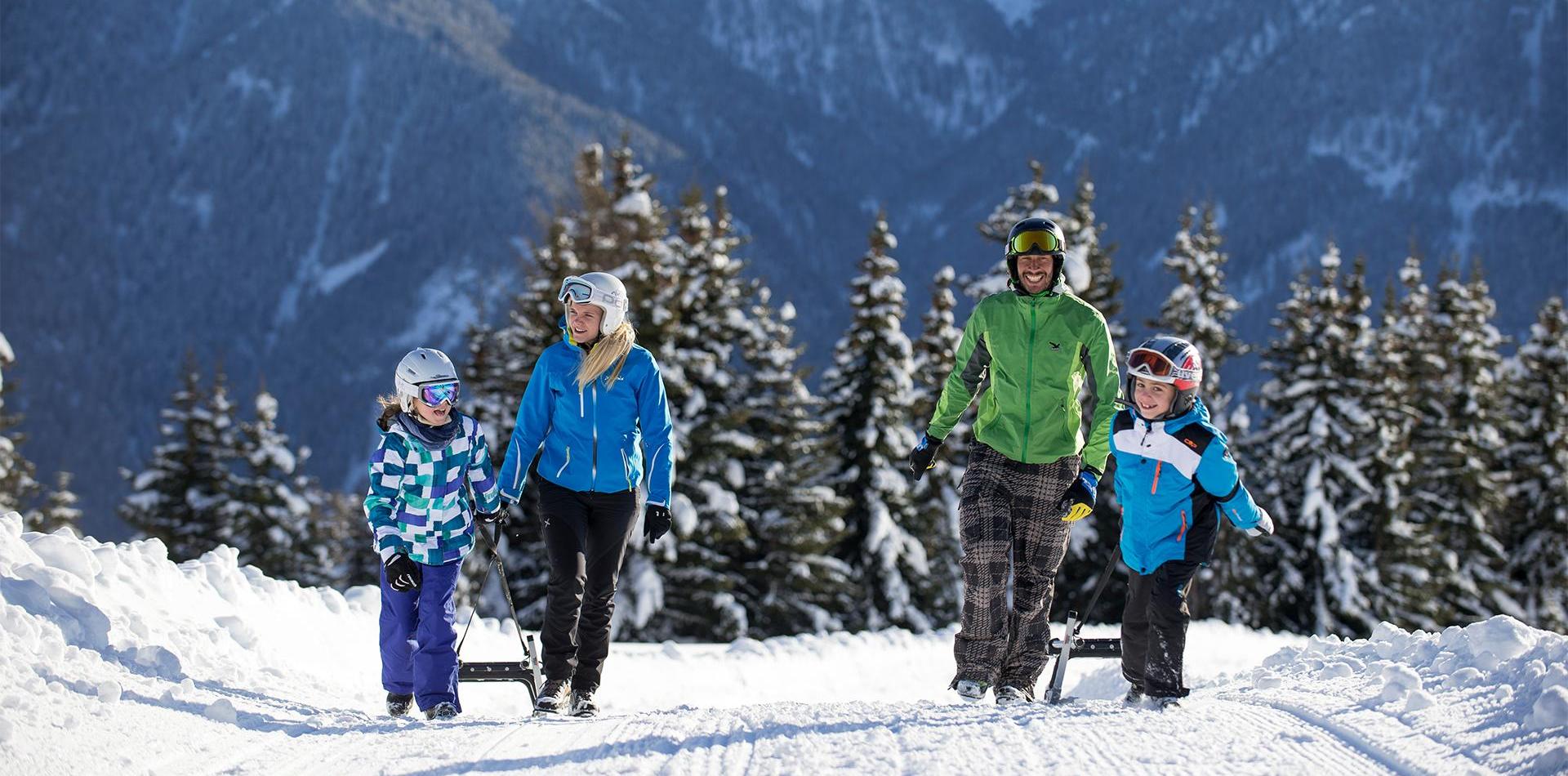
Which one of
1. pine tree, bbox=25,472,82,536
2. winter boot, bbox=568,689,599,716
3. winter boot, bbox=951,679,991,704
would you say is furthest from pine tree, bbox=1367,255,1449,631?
pine tree, bbox=25,472,82,536

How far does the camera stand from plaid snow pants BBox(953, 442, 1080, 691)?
19.8 feet

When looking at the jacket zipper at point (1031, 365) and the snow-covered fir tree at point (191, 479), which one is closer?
the jacket zipper at point (1031, 365)

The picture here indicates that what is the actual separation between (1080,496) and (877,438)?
1641 centimetres

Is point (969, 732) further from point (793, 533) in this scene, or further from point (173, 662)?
point (793, 533)

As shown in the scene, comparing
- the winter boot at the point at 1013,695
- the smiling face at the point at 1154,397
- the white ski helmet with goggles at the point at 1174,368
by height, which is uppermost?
the white ski helmet with goggles at the point at 1174,368

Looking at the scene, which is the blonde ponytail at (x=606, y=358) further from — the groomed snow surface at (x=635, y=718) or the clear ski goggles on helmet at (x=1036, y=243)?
the clear ski goggles on helmet at (x=1036, y=243)

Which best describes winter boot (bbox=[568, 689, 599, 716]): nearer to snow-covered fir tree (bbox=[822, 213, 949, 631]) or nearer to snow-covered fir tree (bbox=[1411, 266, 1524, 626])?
snow-covered fir tree (bbox=[822, 213, 949, 631])

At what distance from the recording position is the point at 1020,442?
6.04 m

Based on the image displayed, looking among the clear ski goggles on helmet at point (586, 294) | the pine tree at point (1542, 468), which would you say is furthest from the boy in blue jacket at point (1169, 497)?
the pine tree at point (1542, 468)

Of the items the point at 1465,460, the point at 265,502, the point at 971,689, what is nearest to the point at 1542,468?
the point at 1465,460

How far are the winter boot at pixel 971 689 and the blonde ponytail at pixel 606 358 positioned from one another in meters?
2.37

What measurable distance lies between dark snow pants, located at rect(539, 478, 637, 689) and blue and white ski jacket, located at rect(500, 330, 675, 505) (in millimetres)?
104

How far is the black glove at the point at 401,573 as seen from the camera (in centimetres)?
583

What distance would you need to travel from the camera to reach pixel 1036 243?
5957 mm
